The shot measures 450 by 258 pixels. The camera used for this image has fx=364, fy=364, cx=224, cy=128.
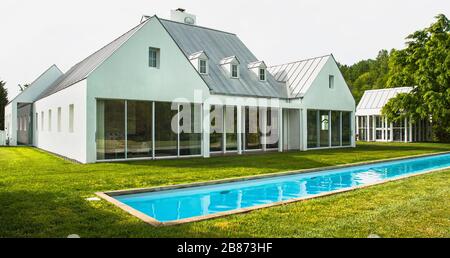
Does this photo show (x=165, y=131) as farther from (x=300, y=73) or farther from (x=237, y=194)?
(x=300, y=73)

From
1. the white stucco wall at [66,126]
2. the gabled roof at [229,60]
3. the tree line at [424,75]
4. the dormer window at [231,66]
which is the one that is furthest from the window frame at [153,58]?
the tree line at [424,75]

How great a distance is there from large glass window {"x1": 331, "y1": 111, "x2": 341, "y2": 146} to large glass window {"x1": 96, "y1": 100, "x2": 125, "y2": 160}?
16076 millimetres

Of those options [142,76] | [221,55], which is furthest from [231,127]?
[142,76]

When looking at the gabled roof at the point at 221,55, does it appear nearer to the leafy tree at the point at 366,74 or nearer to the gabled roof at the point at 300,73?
the gabled roof at the point at 300,73

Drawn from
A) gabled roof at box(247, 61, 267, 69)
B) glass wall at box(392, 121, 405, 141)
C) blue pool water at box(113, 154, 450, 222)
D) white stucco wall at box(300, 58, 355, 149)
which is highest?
gabled roof at box(247, 61, 267, 69)

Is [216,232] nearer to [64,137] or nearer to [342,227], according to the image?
[342,227]

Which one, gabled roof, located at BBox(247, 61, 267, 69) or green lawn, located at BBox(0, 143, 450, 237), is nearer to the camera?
green lawn, located at BBox(0, 143, 450, 237)

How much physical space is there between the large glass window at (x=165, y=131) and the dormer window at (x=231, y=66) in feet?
19.8

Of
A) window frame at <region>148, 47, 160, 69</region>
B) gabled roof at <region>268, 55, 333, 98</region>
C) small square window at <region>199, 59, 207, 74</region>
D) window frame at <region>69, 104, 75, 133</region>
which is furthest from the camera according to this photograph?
gabled roof at <region>268, 55, 333, 98</region>

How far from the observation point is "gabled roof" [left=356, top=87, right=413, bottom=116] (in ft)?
133

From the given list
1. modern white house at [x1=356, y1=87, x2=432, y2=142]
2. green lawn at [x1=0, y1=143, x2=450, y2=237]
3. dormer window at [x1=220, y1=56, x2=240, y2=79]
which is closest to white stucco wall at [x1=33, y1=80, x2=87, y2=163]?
green lawn at [x1=0, y1=143, x2=450, y2=237]

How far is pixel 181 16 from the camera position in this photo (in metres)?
28.9

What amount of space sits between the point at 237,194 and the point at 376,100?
3590 centimetres

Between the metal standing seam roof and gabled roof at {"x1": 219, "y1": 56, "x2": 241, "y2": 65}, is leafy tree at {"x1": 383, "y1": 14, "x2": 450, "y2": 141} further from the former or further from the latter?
gabled roof at {"x1": 219, "y1": 56, "x2": 241, "y2": 65}
